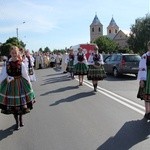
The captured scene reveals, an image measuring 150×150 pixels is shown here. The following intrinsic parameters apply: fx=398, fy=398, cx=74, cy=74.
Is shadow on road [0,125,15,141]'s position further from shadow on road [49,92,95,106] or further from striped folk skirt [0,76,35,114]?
shadow on road [49,92,95,106]

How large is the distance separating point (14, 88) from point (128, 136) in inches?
96.8

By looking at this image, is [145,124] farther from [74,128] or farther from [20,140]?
[20,140]

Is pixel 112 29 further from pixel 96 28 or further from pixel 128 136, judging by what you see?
pixel 128 136

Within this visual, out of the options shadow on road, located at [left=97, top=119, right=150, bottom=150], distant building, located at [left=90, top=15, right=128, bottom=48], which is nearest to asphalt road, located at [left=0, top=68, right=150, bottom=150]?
shadow on road, located at [left=97, top=119, right=150, bottom=150]

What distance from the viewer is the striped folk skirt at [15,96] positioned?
7965mm

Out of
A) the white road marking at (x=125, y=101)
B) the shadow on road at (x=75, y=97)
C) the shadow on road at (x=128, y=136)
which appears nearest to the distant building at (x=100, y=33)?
the white road marking at (x=125, y=101)

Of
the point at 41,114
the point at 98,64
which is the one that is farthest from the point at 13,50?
the point at 98,64

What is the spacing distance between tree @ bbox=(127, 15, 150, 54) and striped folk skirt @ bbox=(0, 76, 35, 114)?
6320cm

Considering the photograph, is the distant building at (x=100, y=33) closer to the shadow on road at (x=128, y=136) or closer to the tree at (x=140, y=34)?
the tree at (x=140, y=34)

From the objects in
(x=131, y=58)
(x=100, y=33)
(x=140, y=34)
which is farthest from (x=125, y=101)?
(x=100, y=33)

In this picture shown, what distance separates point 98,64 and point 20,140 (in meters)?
7.90

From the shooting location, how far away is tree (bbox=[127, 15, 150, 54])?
69.9 meters

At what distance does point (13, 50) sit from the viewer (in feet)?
26.1

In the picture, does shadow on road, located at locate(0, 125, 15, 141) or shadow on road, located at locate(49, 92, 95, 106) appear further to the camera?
shadow on road, located at locate(49, 92, 95, 106)
